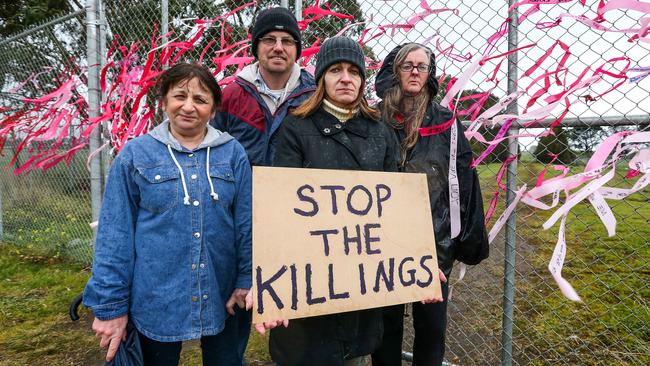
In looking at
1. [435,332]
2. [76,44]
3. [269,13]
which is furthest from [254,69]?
[76,44]

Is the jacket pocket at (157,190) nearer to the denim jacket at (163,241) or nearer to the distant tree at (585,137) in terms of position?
the denim jacket at (163,241)

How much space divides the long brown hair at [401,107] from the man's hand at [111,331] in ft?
4.47

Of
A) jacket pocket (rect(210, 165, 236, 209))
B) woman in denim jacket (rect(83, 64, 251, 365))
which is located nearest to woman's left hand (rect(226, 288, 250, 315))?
woman in denim jacket (rect(83, 64, 251, 365))

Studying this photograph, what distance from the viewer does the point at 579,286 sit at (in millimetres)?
3824

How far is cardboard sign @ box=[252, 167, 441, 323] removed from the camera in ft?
4.46

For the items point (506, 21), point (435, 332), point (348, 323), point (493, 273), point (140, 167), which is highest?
point (506, 21)

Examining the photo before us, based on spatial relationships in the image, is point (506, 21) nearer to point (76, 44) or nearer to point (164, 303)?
point (164, 303)

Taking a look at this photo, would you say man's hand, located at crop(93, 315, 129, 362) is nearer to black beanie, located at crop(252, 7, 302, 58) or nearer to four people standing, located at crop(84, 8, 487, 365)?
four people standing, located at crop(84, 8, 487, 365)

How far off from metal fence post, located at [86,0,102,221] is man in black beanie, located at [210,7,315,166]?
6.86ft

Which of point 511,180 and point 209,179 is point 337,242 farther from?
point 511,180

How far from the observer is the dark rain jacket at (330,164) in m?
1.56

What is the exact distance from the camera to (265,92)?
6.52ft

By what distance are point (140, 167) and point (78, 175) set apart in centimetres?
417

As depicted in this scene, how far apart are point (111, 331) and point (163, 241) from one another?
0.37 metres
